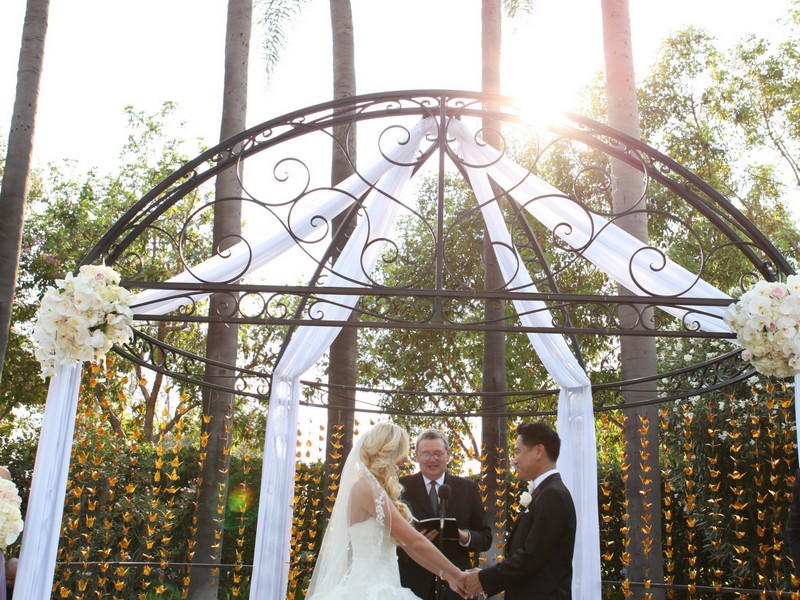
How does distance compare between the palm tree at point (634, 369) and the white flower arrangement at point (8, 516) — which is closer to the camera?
the white flower arrangement at point (8, 516)

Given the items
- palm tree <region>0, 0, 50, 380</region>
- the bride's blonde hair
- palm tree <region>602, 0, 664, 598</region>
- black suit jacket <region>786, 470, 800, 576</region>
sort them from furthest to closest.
A: palm tree <region>602, 0, 664, 598</region> < palm tree <region>0, 0, 50, 380</region> < black suit jacket <region>786, 470, 800, 576</region> < the bride's blonde hair

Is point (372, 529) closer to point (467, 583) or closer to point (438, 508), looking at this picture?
point (467, 583)

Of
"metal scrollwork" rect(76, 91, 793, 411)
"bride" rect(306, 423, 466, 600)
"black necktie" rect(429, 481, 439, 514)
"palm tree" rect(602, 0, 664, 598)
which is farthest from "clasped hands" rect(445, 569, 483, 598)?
"palm tree" rect(602, 0, 664, 598)

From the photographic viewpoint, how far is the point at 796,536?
473 centimetres

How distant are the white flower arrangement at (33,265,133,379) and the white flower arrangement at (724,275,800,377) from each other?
3.41 meters

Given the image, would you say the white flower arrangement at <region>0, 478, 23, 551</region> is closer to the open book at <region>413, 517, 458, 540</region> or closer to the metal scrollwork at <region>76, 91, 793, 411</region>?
the metal scrollwork at <region>76, 91, 793, 411</region>

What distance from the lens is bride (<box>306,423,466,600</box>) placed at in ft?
13.9

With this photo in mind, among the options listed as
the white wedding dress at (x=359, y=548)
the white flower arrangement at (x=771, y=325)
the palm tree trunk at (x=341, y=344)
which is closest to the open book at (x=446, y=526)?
the white wedding dress at (x=359, y=548)

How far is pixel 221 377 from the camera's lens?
723 cm

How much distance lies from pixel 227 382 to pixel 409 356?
7559 millimetres

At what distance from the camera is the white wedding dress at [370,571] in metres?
4.10

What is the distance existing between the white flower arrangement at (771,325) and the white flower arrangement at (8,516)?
3927mm

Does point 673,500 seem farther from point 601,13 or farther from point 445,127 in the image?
point 445,127

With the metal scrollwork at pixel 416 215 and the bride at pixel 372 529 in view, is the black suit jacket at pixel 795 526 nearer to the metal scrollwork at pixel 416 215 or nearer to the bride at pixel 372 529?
the metal scrollwork at pixel 416 215
